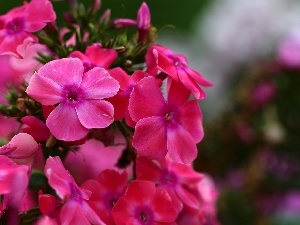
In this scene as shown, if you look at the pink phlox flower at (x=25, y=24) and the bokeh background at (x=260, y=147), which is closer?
the pink phlox flower at (x=25, y=24)

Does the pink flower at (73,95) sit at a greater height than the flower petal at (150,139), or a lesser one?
greater

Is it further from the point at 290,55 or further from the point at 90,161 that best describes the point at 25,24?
the point at 290,55

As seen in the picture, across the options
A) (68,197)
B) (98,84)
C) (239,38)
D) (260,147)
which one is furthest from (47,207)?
(239,38)

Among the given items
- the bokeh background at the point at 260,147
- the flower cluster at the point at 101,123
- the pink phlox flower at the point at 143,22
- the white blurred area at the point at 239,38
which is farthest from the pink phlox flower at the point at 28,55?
the white blurred area at the point at 239,38

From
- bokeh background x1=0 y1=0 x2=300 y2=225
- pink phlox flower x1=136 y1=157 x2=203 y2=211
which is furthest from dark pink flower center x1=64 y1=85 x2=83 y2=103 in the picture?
bokeh background x1=0 y1=0 x2=300 y2=225

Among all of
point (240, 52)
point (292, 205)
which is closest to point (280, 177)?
point (292, 205)

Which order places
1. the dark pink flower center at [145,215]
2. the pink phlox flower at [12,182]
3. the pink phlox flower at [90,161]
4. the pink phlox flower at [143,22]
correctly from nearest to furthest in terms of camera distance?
1. the pink phlox flower at [12,182]
2. the dark pink flower center at [145,215]
3. the pink phlox flower at [143,22]
4. the pink phlox flower at [90,161]

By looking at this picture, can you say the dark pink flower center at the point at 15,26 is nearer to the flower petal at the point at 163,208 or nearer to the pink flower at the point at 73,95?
the pink flower at the point at 73,95

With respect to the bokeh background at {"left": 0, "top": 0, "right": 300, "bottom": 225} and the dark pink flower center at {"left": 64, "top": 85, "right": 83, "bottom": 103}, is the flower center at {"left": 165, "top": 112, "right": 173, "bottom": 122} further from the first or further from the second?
the bokeh background at {"left": 0, "top": 0, "right": 300, "bottom": 225}
